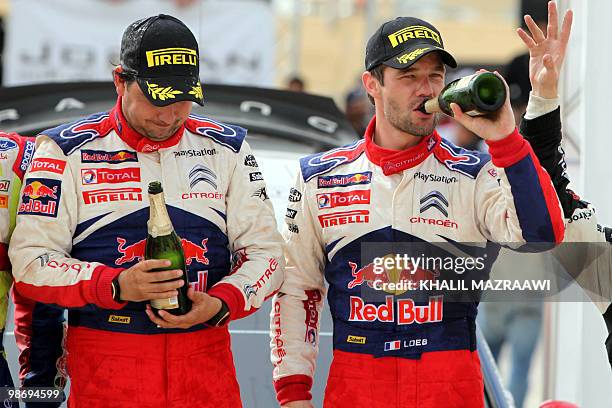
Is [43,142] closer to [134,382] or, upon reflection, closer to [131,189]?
[131,189]

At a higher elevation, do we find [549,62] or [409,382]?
[549,62]

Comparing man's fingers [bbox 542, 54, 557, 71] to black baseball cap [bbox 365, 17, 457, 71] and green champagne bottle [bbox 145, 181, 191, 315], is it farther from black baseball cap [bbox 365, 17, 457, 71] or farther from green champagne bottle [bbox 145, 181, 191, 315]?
green champagne bottle [bbox 145, 181, 191, 315]

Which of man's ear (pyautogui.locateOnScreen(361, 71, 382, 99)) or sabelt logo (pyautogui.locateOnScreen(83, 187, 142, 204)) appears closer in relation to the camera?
sabelt logo (pyautogui.locateOnScreen(83, 187, 142, 204))

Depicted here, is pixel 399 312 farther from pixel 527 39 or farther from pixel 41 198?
pixel 41 198

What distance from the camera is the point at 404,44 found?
3814 mm

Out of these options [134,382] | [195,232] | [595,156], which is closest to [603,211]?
[595,156]

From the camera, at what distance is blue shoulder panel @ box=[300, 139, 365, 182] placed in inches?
152

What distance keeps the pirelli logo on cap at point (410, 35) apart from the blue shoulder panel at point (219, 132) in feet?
1.97

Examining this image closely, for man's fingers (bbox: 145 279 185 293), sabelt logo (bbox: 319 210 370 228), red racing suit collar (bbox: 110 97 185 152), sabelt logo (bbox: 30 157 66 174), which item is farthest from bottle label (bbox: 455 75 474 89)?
sabelt logo (bbox: 30 157 66 174)

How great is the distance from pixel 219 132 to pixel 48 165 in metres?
0.59

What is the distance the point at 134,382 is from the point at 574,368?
7.85 ft

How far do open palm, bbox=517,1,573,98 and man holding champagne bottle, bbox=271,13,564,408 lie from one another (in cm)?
27

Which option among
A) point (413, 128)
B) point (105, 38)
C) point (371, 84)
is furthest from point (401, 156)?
point (105, 38)

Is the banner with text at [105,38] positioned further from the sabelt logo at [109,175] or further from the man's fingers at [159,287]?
the man's fingers at [159,287]
